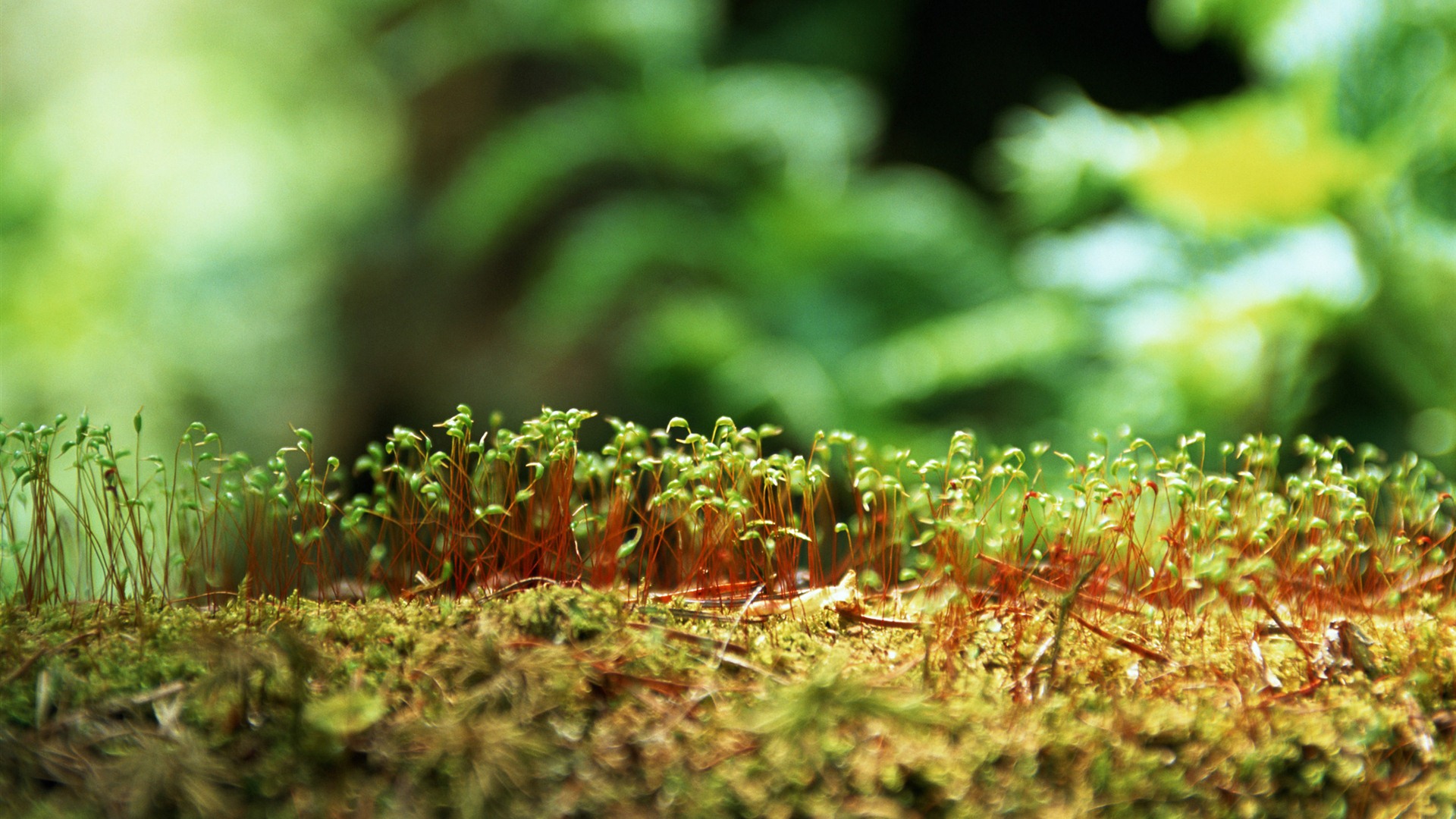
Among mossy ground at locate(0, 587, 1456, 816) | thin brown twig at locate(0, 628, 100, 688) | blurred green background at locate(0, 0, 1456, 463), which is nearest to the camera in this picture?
mossy ground at locate(0, 587, 1456, 816)

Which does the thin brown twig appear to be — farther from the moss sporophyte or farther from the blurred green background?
the blurred green background

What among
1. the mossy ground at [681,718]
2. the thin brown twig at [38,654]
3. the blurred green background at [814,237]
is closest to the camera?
the mossy ground at [681,718]

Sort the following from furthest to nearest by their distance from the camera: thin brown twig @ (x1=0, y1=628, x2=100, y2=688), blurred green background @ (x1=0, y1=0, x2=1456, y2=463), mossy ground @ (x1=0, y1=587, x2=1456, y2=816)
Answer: blurred green background @ (x1=0, y1=0, x2=1456, y2=463) → thin brown twig @ (x1=0, y1=628, x2=100, y2=688) → mossy ground @ (x1=0, y1=587, x2=1456, y2=816)

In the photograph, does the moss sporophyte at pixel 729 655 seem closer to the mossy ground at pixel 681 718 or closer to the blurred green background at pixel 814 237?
the mossy ground at pixel 681 718

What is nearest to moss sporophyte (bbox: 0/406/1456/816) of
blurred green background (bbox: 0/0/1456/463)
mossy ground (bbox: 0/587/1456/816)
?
mossy ground (bbox: 0/587/1456/816)

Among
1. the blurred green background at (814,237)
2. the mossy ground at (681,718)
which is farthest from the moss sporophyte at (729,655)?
the blurred green background at (814,237)

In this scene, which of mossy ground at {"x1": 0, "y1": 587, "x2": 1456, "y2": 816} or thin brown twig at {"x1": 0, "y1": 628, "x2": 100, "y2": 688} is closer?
mossy ground at {"x1": 0, "y1": 587, "x2": 1456, "y2": 816}

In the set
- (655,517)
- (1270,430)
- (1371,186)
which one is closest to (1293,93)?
(1371,186)
